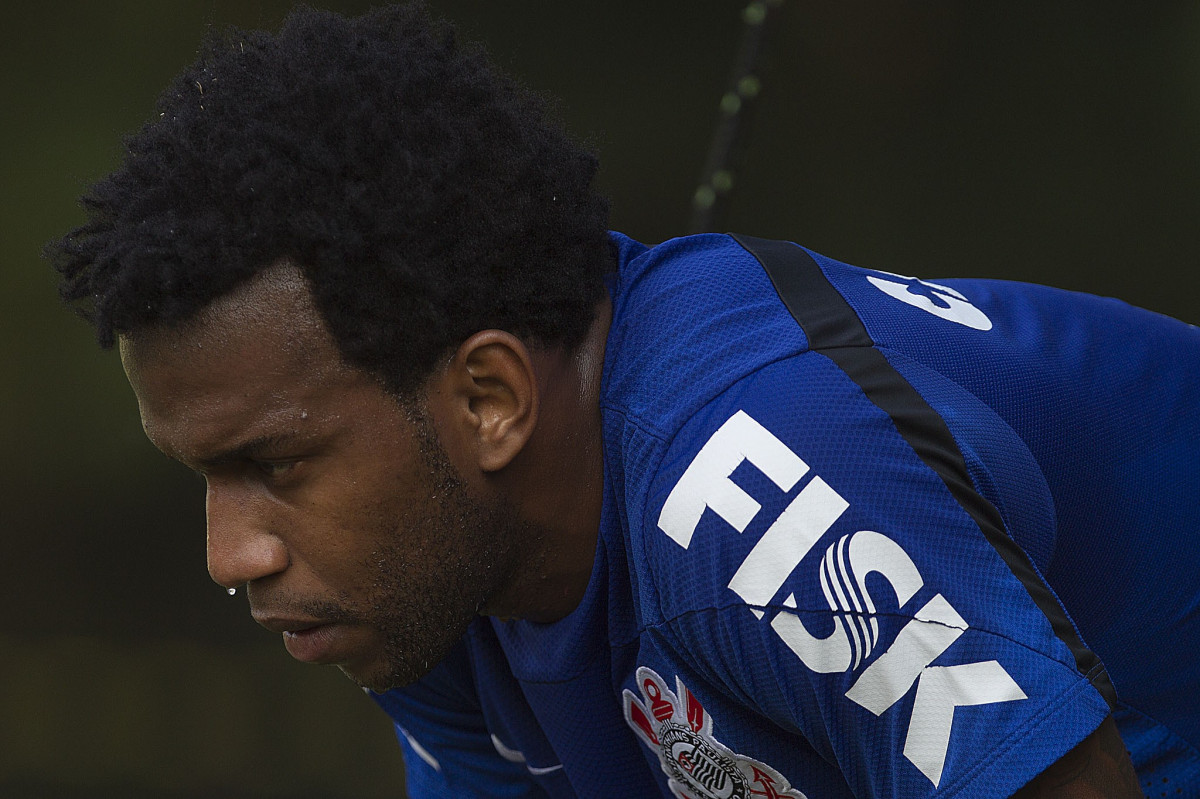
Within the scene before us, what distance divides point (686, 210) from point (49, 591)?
196cm

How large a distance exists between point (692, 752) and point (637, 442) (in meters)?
0.37

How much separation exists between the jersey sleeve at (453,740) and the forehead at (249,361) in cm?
71

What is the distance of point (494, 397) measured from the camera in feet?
4.68

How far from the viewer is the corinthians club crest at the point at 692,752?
139 centimetres

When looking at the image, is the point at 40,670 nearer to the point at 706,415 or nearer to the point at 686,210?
the point at 686,210

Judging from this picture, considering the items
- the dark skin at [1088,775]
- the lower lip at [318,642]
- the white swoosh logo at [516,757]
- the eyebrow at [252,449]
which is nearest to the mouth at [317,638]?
the lower lip at [318,642]

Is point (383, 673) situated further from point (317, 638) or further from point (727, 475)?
point (727, 475)

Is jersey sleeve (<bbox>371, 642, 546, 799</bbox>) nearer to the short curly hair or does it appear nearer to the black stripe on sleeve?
the short curly hair

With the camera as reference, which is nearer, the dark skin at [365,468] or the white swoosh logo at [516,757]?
the dark skin at [365,468]

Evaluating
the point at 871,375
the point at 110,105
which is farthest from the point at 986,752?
the point at 110,105

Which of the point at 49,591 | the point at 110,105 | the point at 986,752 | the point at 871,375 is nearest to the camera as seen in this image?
the point at 986,752

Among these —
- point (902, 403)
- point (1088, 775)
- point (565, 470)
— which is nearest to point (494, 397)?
point (565, 470)

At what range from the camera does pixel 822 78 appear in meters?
3.26

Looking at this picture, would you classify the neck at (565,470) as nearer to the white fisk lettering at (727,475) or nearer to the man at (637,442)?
the man at (637,442)
